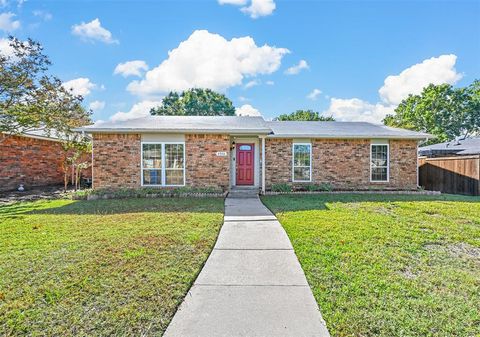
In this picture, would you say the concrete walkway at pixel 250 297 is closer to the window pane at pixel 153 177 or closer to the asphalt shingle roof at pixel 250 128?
the asphalt shingle roof at pixel 250 128

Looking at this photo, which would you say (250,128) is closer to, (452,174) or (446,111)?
(452,174)

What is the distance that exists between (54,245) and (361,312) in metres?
5.13

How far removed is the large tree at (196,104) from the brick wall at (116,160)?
82.9 feet

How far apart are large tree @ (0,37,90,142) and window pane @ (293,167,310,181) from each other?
12.8 m

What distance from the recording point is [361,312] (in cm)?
294

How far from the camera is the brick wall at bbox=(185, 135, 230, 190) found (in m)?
11.8

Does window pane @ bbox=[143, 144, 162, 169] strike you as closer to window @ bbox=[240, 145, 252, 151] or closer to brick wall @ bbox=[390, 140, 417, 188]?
window @ bbox=[240, 145, 252, 151]

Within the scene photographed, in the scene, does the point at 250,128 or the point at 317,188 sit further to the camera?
the point at 317,188

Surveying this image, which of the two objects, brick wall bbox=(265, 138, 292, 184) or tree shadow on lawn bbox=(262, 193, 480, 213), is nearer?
tree shadow on lawn bbox=(262, 193, 480, 213)

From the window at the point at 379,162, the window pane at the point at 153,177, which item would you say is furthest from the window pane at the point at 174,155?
the window at the point at 379,162

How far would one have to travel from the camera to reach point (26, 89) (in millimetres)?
13391

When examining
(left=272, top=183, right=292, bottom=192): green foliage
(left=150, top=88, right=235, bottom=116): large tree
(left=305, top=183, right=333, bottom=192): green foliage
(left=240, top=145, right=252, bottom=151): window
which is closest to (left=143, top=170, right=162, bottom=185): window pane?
(left=240, top=145, right=252, bottom=151): window

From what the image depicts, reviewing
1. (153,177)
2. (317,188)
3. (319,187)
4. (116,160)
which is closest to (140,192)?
(153,177)

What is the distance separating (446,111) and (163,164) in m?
34.3
